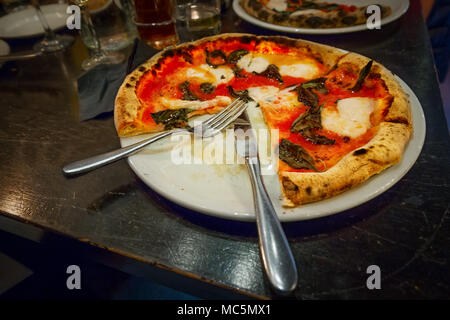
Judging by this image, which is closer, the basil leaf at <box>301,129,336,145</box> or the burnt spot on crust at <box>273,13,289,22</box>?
the basil leaf at <box>301,129,336,145</box>

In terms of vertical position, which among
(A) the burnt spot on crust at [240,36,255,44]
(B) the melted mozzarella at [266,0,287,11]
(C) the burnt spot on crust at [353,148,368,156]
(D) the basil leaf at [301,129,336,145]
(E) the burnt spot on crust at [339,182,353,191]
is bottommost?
(D) the basil leaf at [301,129,336,145]

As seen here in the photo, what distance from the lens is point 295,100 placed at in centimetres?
147

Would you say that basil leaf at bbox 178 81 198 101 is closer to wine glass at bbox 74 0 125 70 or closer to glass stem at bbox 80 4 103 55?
wine glass at bbox 74 0 125 70

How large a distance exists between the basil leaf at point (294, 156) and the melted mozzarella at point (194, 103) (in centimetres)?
39

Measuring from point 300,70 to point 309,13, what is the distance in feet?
2.42

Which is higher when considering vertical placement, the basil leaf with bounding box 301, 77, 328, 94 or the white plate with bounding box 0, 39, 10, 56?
the white plate with bounding box 0, 39, 10, 56

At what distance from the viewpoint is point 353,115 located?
1306 mm

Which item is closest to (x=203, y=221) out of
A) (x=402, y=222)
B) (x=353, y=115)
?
(x=402, y=222)

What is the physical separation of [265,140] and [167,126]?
15.5 inches

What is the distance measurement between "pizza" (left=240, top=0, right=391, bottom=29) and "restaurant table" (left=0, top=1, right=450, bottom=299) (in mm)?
826

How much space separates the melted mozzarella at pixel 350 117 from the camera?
1247mm

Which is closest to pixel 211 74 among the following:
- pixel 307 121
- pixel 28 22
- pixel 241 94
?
pixel 241 94

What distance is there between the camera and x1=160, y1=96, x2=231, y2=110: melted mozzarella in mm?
1431

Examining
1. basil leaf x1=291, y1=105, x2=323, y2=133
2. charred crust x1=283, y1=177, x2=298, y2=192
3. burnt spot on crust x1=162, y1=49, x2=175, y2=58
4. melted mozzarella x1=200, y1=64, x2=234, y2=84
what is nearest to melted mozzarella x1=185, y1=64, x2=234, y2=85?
melted mozzarella x1=200, y1=64, x2=234, y2=84
